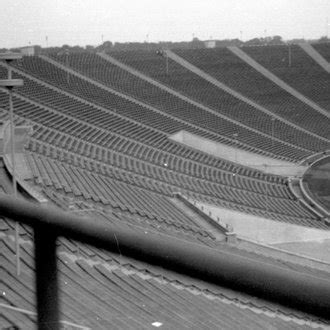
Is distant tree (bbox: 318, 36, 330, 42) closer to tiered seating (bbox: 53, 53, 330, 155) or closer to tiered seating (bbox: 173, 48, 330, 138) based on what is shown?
tiered seating (bbox: 173, 48, 330, 138)

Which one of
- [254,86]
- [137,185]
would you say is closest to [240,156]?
[254,86]

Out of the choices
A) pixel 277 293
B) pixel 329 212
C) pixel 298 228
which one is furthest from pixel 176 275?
pixel 329 212

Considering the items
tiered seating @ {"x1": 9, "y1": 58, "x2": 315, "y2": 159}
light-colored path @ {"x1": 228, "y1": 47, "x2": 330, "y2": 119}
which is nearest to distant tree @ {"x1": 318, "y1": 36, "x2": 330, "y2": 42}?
light-colored path @ {"x1": 228, "y1": 47, "x2": 330, "y2": 119}

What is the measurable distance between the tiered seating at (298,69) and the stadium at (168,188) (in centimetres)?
9

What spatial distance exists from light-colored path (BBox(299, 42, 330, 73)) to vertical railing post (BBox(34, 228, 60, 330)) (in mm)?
28869

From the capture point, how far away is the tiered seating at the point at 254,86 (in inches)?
974

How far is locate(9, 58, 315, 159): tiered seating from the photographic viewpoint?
21.2 m

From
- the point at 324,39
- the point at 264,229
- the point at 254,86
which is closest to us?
the point at 264,229

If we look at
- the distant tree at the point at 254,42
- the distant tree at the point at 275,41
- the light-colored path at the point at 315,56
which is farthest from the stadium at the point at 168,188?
the distant tree at the point at 275,41

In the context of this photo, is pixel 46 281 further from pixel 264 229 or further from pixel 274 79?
pixel 274 79

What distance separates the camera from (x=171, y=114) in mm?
22844

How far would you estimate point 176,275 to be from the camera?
1300mm

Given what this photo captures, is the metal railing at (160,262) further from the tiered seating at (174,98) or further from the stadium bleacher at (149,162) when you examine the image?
the tiered seating at (174,98)

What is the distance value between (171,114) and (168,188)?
29.4 feet
